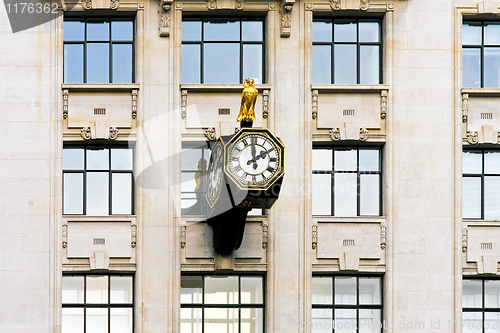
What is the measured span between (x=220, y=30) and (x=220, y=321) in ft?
30.3

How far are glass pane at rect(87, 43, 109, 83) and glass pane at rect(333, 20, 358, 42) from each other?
7402 millimetres

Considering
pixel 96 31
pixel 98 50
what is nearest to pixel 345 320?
pixel 98 50

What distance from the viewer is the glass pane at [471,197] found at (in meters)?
26.5

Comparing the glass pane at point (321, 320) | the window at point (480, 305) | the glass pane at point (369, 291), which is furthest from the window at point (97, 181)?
the window at point (480, 305)

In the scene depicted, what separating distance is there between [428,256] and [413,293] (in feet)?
4.03

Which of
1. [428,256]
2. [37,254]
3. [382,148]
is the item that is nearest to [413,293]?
[428,256]

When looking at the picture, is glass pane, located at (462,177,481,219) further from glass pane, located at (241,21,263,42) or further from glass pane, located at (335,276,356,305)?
glass pane, located at (241,21,263,42)

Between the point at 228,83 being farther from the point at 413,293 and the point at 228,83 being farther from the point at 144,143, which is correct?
the point at 413,293

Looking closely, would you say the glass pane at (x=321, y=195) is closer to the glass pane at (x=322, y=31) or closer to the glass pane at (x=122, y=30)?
the glass pane at (x=322, y=31)

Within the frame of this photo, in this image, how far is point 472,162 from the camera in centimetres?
2673

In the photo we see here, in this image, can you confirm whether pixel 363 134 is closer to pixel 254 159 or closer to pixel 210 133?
pixel 210 133

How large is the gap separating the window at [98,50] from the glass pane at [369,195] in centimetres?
808

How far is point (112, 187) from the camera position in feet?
85.7

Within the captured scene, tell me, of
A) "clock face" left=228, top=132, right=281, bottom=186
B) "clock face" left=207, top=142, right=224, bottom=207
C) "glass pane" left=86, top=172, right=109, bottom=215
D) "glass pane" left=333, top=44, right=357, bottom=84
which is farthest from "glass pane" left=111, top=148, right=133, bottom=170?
"glass pane" left=333, top=44, right=357, bottom=84
